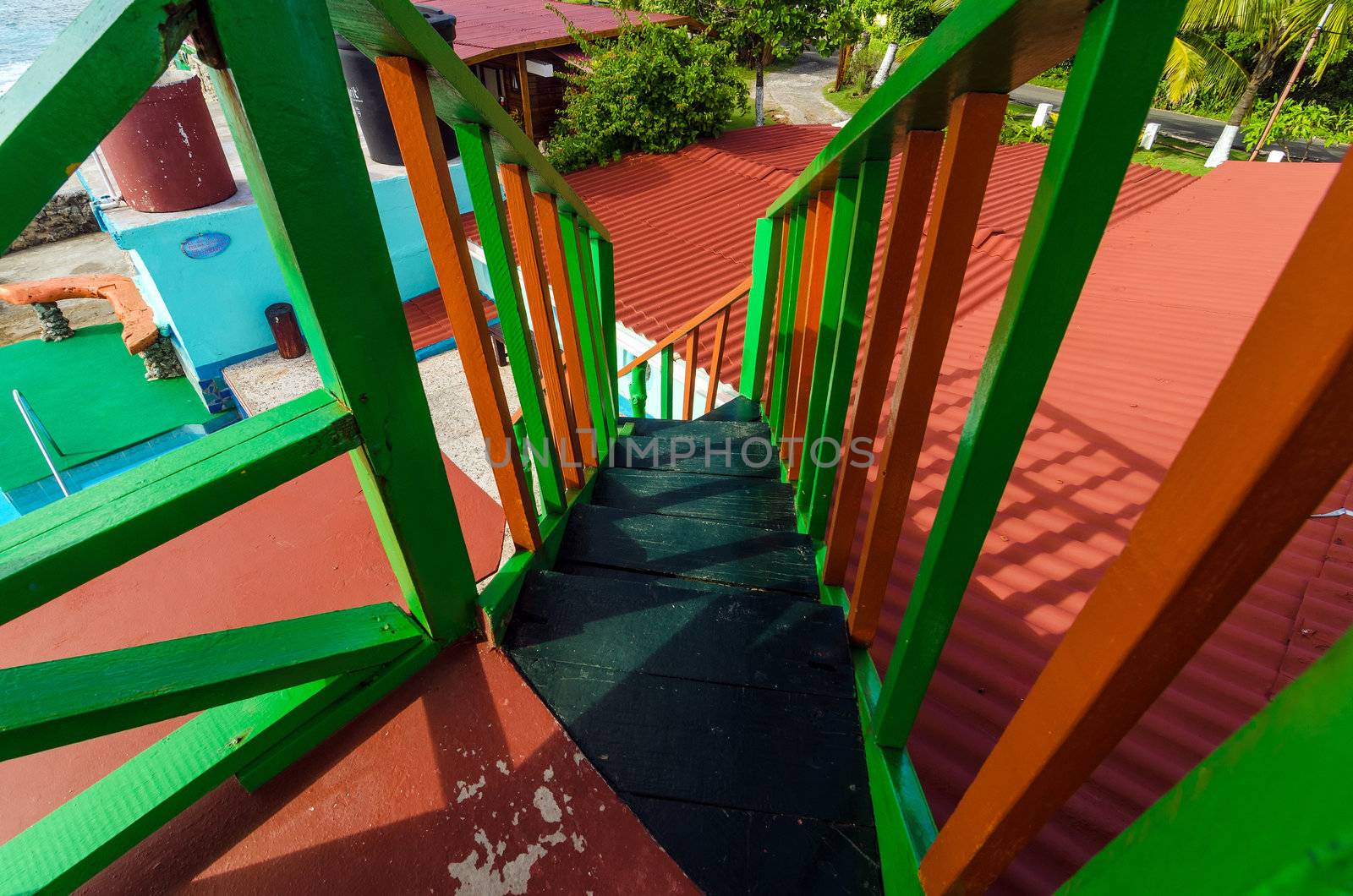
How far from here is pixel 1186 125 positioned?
63.9 feet

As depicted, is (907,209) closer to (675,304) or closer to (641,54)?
(675,304)

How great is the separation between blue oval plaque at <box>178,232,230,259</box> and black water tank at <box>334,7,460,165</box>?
2336mm

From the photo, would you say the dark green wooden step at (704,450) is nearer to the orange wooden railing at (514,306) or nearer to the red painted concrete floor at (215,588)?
the orange wooden railing at (514,306)

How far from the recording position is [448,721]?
115 cm

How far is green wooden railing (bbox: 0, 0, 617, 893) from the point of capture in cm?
61

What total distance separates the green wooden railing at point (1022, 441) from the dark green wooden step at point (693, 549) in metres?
0.45

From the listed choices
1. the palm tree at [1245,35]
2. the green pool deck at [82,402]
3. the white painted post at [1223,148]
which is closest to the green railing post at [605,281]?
the green pool deck at [82,402]

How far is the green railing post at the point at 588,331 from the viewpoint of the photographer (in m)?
2.27

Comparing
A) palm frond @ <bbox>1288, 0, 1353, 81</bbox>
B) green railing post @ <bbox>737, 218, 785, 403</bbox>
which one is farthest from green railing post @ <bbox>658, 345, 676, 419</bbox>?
palm frond @ <bbox>1288, 0, 1353, 81</bbox>

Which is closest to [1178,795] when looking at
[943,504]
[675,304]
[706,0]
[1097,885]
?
[1097,885]

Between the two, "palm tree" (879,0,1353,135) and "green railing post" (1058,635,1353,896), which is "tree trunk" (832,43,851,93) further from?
"green railing post" (1058,635,1353,896)

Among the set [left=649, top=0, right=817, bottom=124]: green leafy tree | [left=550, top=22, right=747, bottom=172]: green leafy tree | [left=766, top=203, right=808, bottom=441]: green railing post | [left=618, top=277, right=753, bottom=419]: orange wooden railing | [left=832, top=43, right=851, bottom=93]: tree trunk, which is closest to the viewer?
[left=766, top=203, right=808, bottom=441]: green railing post

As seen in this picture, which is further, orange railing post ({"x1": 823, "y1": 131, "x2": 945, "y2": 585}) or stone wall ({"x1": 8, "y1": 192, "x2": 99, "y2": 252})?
stone wall ({"x1": 8, "y1": 192, "x2": 99, "y2": 252})

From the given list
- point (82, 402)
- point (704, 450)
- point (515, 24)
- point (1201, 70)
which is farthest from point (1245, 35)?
point (82, 402)
